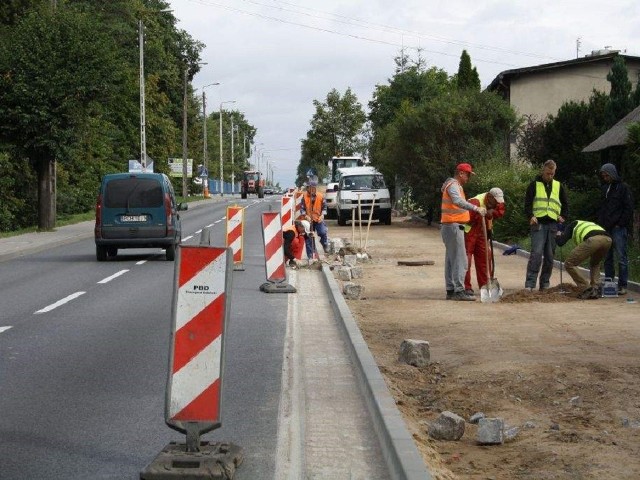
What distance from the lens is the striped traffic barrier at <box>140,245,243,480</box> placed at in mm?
6484

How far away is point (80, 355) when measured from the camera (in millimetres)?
11125

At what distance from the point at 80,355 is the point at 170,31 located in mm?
82072

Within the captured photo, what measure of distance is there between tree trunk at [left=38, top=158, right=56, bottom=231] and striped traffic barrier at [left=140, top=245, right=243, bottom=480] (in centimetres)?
3230

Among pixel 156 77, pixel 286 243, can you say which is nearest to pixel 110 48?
pixel 286 243

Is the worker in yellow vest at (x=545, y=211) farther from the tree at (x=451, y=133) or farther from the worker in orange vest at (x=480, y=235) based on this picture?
the tree at (x=451, y=133)

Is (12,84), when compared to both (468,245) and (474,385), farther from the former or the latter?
(474,385)

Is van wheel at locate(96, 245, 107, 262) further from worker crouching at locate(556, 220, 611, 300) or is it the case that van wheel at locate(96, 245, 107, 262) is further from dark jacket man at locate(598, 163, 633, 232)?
dark jacket man at locate(598, 163, 633, 232)

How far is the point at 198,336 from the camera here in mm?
6562

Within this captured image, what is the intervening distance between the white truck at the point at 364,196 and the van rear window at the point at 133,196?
19467mm

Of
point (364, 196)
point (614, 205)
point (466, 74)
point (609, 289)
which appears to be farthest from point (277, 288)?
point (466, 74)

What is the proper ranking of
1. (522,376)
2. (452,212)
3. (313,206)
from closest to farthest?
1. (522,376)
2. (452,212)
3. (313,206)

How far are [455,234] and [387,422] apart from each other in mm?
9386

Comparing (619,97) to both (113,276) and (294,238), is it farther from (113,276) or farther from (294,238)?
(113,276)

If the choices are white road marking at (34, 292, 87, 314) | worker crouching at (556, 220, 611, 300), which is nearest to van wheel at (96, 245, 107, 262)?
white road marking at (34, 292, 87, 314)
